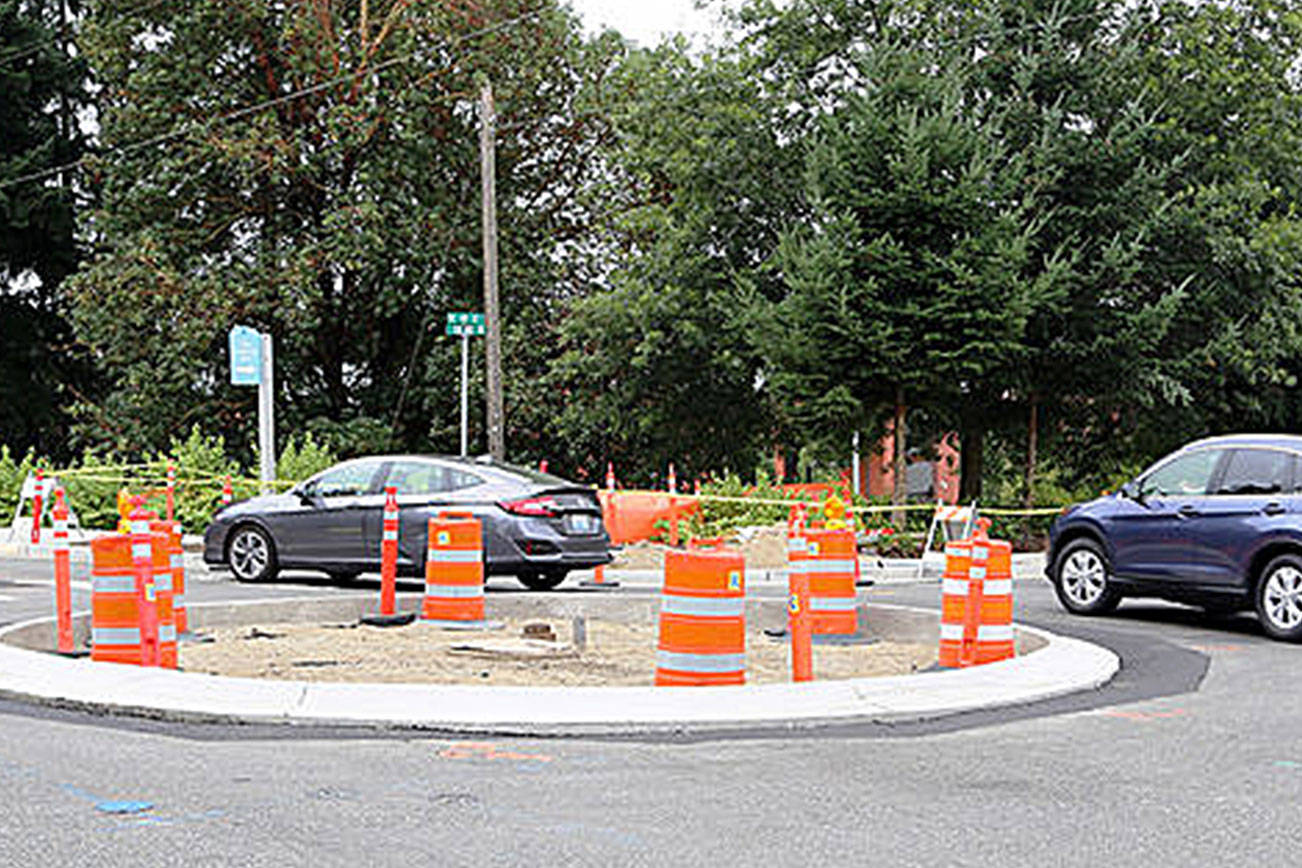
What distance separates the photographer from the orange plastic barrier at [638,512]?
25.4m

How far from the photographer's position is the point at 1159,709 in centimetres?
1010

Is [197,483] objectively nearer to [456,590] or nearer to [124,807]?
[456,590]

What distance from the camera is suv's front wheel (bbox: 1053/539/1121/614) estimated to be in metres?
15.7

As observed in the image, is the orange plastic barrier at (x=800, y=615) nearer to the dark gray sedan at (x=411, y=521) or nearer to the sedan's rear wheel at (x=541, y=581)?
the dark gray sedan at (x=411, y=521)

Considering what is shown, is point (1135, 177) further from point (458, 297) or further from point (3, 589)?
point (3, 589)

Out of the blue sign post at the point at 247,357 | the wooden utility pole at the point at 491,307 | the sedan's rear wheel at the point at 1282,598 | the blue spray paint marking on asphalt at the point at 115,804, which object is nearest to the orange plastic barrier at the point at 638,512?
the wooden utility pole at the point at 491,307

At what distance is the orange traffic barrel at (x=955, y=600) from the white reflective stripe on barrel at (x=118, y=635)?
588 centimetres

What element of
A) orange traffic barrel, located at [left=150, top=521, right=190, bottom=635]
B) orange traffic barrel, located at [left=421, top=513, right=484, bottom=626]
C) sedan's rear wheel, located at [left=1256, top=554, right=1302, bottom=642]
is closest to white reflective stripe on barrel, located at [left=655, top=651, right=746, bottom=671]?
orange traffic barrel, located at [left=421, top=513, right=484, bottom=626]

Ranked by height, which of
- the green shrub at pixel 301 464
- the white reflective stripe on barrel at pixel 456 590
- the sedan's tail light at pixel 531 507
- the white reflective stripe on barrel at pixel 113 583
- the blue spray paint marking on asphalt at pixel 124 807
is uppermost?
the green shrub at pixel 301 464

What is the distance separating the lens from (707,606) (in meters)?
10.6

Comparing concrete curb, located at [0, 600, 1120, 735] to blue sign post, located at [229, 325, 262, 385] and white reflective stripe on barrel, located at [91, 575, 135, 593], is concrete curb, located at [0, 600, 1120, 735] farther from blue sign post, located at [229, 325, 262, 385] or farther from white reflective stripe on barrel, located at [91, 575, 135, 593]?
blue sign post, located at [229, 325, 262, 385]

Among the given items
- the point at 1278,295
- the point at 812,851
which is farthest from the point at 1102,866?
the point at 1278,295

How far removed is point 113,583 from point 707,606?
4.28 metres

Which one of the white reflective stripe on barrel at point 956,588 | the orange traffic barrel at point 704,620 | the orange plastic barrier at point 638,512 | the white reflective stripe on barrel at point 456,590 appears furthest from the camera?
the orange plastic barrier at point 638,512
